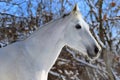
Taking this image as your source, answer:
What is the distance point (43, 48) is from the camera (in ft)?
11.2

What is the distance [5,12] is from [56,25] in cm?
375

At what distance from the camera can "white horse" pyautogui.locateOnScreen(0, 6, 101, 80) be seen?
3234 millimetres

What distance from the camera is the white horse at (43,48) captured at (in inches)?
127

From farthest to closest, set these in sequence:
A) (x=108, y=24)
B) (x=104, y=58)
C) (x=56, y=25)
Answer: (x=108, y=24), (x=104, y=58), (x=56, y=25)

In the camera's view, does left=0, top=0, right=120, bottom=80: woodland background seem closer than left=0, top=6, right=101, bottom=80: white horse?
No

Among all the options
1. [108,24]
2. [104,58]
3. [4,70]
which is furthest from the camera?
[108,24]

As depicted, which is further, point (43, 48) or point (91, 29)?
point (91, 29)

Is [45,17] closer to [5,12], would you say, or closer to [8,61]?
[5,12]

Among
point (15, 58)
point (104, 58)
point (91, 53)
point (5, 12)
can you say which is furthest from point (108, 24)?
point (15, 58)

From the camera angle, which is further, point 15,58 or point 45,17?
point 45,17

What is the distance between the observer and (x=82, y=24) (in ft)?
11.5

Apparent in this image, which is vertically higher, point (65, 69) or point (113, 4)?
point (113, 4)

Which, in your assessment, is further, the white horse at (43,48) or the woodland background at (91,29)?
the woodland background at (91,29)

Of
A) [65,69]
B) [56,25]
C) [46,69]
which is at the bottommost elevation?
[65,69]
